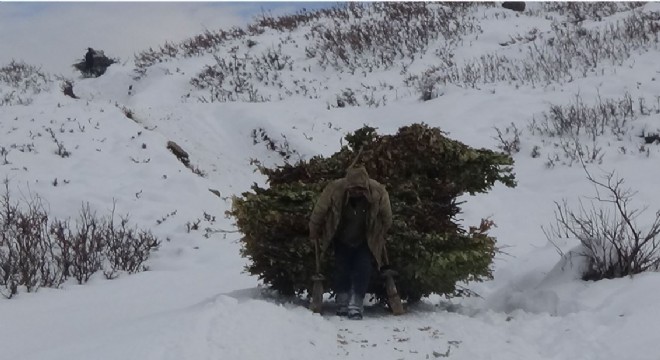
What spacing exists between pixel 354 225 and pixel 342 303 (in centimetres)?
79

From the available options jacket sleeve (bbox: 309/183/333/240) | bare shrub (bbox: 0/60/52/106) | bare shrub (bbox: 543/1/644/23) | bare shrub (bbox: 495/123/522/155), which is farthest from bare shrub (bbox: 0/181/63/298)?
bare shrub (bbox: 543/1/644/23)

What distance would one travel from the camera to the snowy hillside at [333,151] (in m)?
5.21

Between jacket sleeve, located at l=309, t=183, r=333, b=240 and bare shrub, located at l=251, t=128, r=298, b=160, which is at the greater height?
jacket sleeve, located at l=309, t=183, r=333, b=240

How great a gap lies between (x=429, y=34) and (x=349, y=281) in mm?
17011

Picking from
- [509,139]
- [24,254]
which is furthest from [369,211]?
[509,139]

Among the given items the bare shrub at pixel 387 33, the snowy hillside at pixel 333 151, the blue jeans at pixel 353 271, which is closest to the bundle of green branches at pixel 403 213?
the blue jeans at pixel 353 271

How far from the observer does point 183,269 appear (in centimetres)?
943

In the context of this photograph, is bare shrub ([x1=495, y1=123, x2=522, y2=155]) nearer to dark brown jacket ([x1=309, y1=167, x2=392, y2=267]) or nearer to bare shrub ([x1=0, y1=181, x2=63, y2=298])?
dark brown jacket ([x1=309, y1=167, x2=392, y2=267])

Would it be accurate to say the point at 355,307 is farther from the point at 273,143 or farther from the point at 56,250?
the point at 273,143

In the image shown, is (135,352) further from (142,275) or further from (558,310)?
(142,275)

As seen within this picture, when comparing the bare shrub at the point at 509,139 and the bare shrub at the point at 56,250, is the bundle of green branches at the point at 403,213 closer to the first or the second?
the bare shrub at the point at 56,250

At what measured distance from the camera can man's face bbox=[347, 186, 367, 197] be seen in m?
6.31

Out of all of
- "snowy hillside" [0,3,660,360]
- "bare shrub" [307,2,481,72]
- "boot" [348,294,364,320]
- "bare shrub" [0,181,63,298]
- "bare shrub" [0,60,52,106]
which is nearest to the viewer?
"snowy hillside" [0,3,660,360]

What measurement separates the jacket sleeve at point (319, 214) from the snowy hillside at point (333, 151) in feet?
2.45
